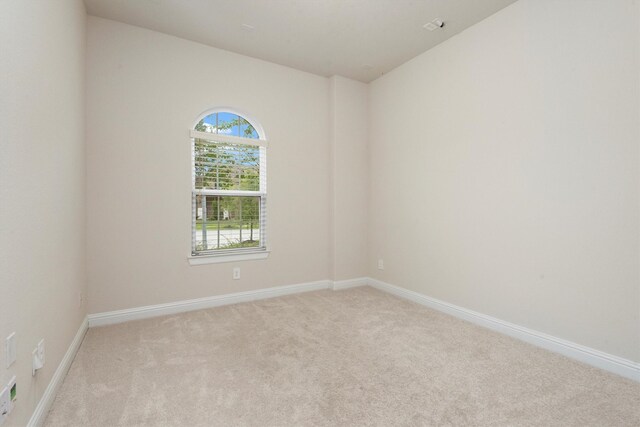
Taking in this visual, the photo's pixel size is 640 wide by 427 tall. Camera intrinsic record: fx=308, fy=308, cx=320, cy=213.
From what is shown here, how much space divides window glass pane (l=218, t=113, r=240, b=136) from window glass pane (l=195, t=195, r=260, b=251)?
2.45 feet

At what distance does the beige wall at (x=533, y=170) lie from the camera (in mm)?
2064

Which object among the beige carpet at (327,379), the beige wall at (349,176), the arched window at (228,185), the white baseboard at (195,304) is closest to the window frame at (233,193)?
the arched window at (228,185)

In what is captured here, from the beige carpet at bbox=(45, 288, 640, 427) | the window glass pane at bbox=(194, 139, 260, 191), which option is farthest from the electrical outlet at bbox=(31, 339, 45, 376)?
the window glass pane at bbox=(194, 139, 260, 191)

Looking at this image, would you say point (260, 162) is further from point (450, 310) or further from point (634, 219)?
point (634, 219)

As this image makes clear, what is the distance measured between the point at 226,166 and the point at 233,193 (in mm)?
317

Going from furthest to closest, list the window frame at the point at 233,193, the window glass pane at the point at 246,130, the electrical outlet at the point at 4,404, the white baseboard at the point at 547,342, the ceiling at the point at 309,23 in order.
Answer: the window glass pane at the point at 246,130, the window frame at the point at 233,193, the ceiling at the point at 309,23, the white baseboard at the point at 547,342, the electrical outlet at the point at 4,404

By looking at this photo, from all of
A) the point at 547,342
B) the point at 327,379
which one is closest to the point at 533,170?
the point at 547,342

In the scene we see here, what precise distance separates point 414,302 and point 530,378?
1609 mm

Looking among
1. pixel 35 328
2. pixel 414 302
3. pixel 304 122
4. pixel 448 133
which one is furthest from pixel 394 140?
pixel 35 328

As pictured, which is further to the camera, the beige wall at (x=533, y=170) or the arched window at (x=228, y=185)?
the arched window at (x=228, y=185)

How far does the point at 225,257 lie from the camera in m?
3.49

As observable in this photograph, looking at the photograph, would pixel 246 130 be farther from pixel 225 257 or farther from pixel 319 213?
pixel 225 257

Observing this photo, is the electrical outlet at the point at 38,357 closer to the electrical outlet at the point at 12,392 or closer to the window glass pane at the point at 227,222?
the electrical outlet at the point at 12,392

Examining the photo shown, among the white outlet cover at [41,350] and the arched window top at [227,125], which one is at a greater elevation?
the arched window top at [227,125]
